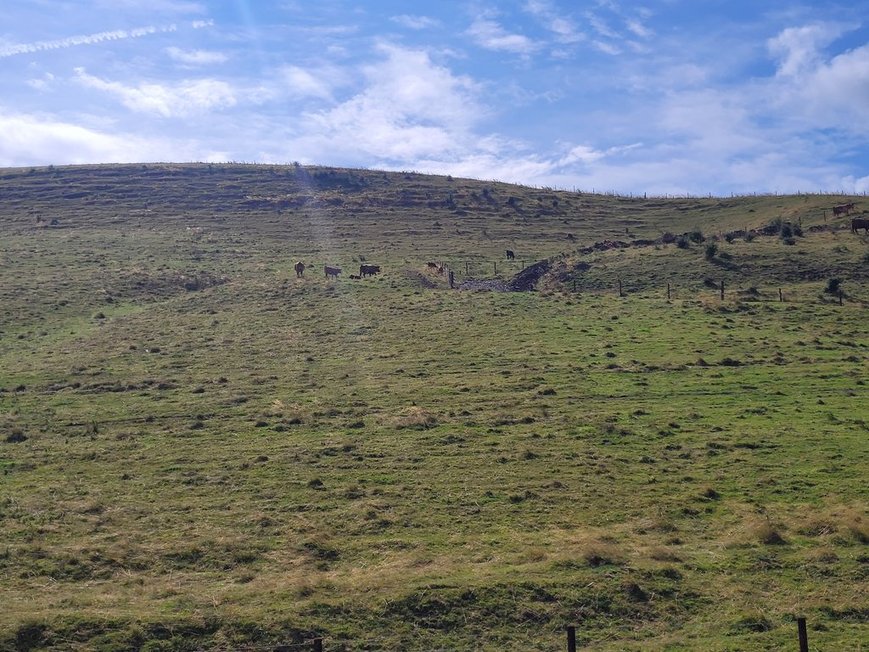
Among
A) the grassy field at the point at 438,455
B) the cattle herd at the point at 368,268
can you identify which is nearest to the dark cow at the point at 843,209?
the cattle herd at the point at 368,268

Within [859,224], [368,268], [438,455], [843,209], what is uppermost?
[843,209]

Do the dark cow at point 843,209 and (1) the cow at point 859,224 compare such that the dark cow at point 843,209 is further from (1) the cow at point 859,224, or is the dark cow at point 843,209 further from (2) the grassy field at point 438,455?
(2) the grassy field at point 438,455

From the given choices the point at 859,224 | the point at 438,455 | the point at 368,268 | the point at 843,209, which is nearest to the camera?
the point at 438,455

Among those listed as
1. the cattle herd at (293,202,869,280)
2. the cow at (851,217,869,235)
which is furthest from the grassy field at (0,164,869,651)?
the cow at (851,217,869,235)

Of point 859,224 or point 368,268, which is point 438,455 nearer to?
point 368,268

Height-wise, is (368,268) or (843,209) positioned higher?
(843,209)

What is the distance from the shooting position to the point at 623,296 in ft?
174

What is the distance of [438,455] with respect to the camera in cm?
2477

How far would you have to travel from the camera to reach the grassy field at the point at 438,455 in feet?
50.5

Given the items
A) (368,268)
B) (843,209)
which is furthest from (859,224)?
(368,268)

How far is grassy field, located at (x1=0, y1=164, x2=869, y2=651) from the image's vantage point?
15.4m

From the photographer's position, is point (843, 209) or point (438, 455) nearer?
point (438, 455)

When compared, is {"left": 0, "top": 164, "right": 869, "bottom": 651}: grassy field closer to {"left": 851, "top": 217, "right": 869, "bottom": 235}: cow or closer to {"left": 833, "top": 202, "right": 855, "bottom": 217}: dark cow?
{"left": 851, "top": 217, "right": 869, "bottom": 235}: cow

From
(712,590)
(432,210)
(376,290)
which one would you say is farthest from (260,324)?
(432,210)
